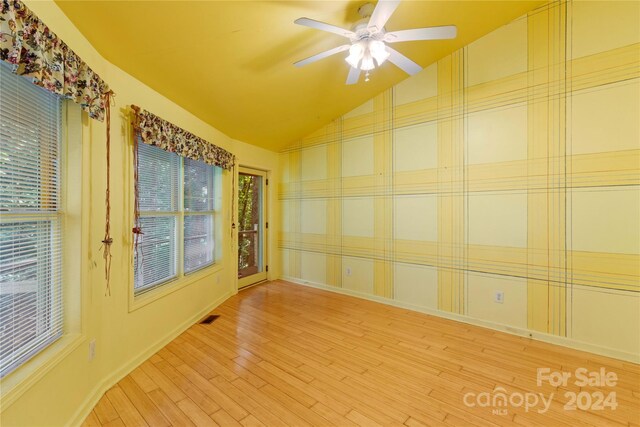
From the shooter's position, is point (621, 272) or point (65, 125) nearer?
point (65, 125)

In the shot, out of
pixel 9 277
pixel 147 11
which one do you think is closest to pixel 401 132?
pixel 147 11

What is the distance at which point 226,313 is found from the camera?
3.24 metres

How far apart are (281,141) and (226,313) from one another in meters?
2.71

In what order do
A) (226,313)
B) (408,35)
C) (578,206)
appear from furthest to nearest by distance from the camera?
(226,313) < (578,206) < (408,35)

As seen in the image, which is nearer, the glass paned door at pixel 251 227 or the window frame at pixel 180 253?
the window frame at pixel 180 253

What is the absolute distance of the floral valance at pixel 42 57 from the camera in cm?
111

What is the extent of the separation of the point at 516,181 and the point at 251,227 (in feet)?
12.1

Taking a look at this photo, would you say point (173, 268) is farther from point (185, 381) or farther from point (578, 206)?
point (578, 206)

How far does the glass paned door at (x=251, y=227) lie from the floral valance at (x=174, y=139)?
0.94 metres

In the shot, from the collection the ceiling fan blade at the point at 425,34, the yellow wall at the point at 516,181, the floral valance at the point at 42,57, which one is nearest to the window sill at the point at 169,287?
the floral valance at the point at 42,57

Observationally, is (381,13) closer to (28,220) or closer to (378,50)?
(378,50)

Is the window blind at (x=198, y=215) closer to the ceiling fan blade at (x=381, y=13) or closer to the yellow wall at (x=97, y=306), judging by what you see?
the yellow wall at (x=97, y=306)

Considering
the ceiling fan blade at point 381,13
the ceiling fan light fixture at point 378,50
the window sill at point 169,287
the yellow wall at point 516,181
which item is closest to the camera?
the ceiling fan blade at point 381,13

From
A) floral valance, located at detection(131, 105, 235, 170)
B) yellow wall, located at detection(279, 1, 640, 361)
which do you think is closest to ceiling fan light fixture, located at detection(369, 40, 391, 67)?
yellow wall, located at detection(279, 1, 640, 361)
